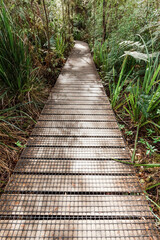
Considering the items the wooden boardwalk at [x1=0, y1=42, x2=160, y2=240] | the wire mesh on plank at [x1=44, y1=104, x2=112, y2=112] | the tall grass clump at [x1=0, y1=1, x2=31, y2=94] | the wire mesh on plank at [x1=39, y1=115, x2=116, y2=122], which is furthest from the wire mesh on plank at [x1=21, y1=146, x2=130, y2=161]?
the tall grass clump at [x1=0, y1=1, x2=31, y2=94]

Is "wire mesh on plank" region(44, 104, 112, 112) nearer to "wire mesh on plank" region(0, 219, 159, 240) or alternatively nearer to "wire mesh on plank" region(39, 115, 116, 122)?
"wire mesh on plank" region(39, 115, 116, 122)

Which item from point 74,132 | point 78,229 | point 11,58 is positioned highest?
point 11,58

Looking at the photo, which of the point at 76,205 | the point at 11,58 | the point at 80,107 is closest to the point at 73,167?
the point at 76,205

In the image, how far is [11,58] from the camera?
171 cm

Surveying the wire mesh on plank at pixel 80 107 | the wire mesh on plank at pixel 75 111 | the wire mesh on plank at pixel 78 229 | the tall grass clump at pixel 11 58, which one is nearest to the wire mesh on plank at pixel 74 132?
the wire mesh on plank at pixel 75 111

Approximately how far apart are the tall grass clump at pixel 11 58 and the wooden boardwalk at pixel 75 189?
0.61 metres

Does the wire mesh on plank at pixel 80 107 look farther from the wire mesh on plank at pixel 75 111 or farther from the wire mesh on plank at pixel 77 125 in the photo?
the wire mesh on plank at pixel 77 125

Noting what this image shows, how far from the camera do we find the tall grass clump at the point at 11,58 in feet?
5.37

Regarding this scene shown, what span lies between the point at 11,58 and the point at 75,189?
5.70ft

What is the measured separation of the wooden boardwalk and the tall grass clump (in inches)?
24.2

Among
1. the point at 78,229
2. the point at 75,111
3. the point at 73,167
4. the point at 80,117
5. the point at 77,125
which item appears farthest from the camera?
the point at 75,111

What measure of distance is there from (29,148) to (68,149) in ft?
1.43

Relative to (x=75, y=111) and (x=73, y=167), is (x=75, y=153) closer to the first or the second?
(x=73, y=167)

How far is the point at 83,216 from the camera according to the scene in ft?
3.17
